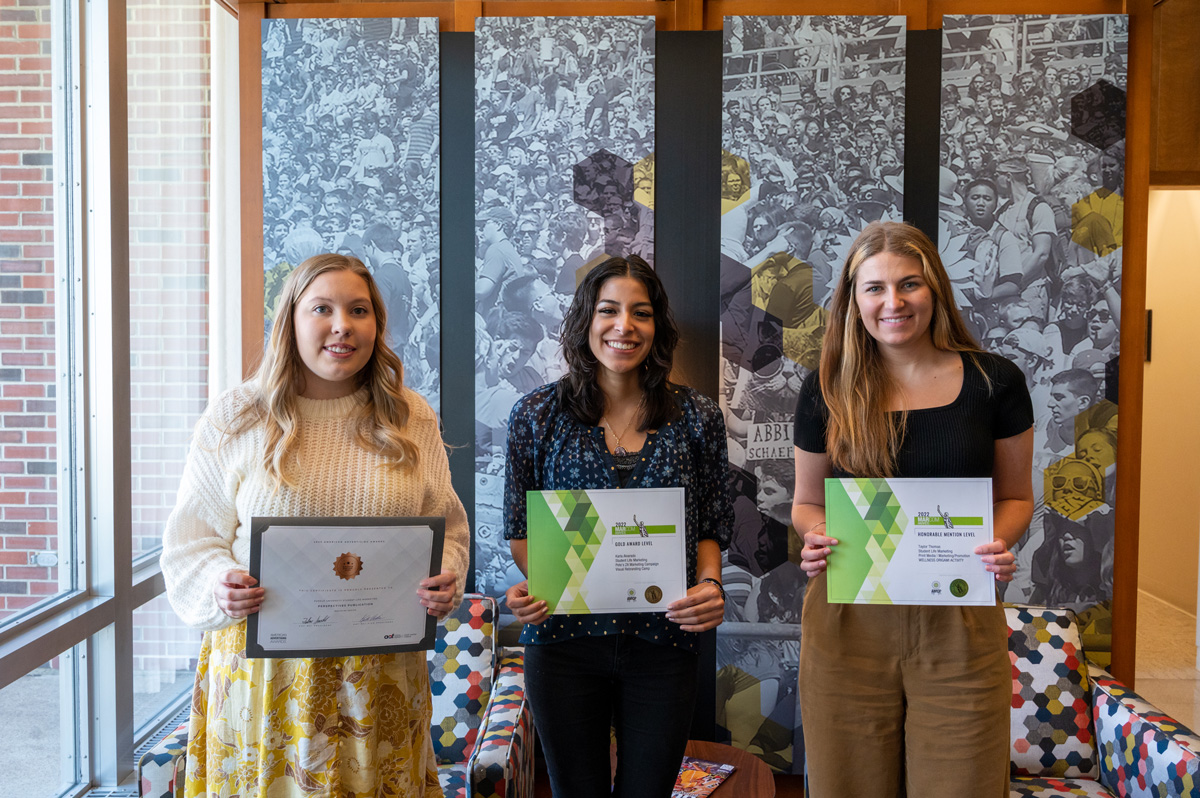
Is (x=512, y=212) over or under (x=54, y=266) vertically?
over

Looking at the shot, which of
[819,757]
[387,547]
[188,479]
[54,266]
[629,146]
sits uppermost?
[629,146]

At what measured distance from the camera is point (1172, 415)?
5.56 meters

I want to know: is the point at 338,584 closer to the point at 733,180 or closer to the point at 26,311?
the point at 26,311

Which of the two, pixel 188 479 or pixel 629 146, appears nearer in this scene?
pixel 188 479

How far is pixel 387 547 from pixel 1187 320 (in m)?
6.09

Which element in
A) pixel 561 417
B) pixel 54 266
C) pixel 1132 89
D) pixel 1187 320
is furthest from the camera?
pixel 1187 320

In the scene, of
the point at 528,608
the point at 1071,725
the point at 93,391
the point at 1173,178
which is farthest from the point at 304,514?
the point at 1173,178

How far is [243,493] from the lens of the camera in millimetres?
1554

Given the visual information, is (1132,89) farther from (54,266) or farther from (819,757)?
(54,266)

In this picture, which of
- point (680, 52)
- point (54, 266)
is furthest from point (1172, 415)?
point (54, 266)

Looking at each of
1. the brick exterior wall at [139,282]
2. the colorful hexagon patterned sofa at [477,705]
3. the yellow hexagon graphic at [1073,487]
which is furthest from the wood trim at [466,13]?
the yellow hexagon graphic at [1073,487]

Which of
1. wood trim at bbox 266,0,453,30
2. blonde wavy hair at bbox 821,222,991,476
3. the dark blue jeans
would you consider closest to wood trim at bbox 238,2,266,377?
wood trim at bbox 266,0,453,30

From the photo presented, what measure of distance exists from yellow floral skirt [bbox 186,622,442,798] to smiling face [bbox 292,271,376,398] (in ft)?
1.78

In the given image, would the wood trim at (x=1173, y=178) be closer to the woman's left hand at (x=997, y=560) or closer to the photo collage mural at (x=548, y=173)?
the photo collage mural at (x=548, y=173)
